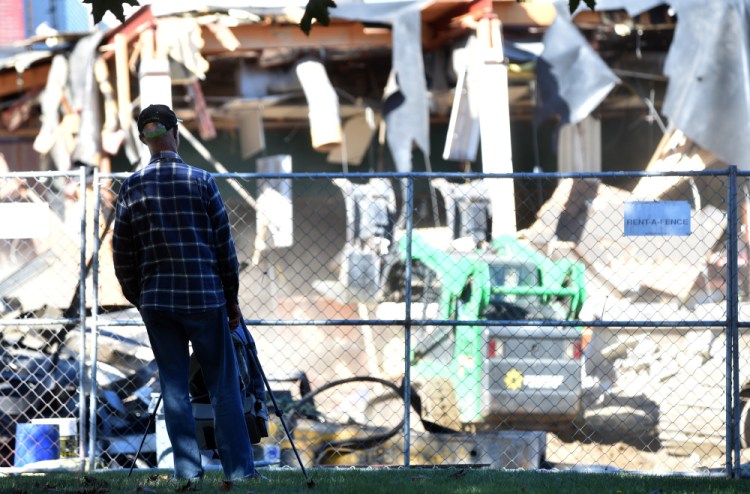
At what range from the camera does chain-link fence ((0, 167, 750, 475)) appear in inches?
316

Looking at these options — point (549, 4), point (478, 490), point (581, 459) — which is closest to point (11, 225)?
point (478, 490)

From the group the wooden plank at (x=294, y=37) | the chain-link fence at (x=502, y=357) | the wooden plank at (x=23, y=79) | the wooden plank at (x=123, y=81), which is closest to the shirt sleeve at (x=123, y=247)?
the chain-link fence at (x=502, y=357)

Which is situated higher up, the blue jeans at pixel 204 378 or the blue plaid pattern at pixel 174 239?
the blue plaid pattern at pixel 174 239

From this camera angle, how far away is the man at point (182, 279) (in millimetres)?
6000

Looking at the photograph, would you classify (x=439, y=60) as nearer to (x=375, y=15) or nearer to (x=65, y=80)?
(x=375, y=15)

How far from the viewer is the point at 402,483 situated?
632cm

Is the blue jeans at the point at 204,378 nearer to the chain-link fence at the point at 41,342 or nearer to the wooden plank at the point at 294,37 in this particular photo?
the chain-link fence at the point at 41,342

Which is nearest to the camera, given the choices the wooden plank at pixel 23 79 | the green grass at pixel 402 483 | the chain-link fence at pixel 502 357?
the green grass at pixel 402 483

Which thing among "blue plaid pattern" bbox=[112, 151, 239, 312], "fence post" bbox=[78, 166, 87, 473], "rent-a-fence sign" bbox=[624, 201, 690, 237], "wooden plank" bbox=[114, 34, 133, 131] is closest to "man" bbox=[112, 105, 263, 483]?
"blue plaid pattern" bbox=[112, 151, 239, 312]

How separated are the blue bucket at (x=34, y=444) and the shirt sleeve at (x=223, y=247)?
286 centimetres

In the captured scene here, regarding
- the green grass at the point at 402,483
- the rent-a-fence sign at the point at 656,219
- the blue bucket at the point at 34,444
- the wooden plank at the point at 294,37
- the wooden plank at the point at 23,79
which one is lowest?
the blue bucket at the point at 34,444

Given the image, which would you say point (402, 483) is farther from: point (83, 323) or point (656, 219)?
point (83, 323)

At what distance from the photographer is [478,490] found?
5883mm

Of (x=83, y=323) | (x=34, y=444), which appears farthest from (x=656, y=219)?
(x=34, y=444)
